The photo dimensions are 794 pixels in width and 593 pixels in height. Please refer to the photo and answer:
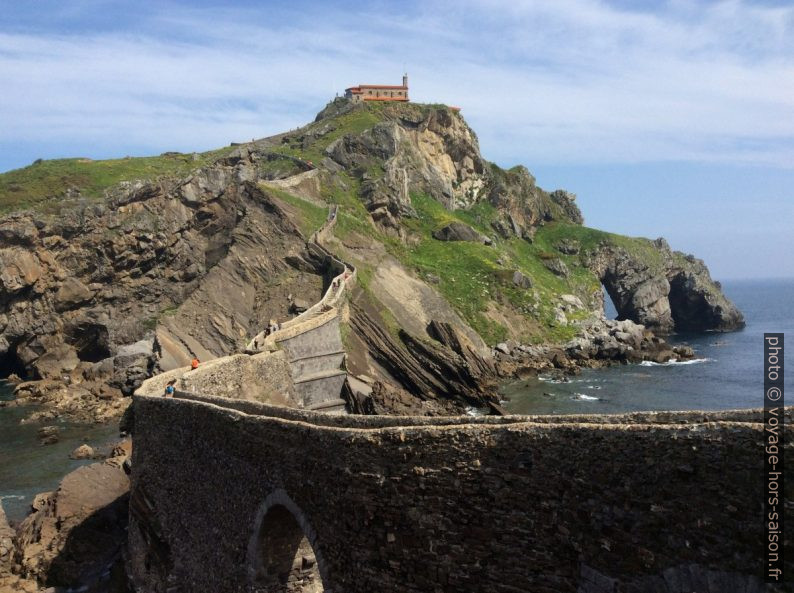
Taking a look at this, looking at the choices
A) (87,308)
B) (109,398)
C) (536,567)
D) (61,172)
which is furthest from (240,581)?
(61,172)

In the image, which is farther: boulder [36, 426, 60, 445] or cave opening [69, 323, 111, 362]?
cave opening [69, 323, 111, 362]

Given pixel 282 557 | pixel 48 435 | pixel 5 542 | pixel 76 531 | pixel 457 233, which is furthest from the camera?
pixel 457 233

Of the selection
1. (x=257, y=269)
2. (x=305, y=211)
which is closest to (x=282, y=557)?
(x=257, y=269)

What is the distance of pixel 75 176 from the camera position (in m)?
74.2

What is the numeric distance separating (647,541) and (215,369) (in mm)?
22611

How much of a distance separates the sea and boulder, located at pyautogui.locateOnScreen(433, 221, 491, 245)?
25178 millimetres

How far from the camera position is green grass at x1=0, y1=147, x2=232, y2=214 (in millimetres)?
68562

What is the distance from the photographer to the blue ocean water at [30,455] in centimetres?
3362

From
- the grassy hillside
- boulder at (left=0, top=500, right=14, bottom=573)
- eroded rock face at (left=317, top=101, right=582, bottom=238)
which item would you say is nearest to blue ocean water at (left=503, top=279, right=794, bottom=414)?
the grassy hillside

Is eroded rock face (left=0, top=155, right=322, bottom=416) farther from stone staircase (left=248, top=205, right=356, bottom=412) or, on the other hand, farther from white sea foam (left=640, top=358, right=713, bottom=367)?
white sea foam (left=640, top=358, right=713, bottom=367)

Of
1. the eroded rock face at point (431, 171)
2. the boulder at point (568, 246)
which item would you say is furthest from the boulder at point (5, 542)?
the boulder at point (568, 246)

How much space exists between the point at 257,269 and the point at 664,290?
223ft

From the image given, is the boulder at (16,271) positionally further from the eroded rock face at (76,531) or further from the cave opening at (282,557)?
the cave opening at (282,557)

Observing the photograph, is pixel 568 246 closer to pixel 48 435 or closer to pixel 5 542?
pixel 48 435
